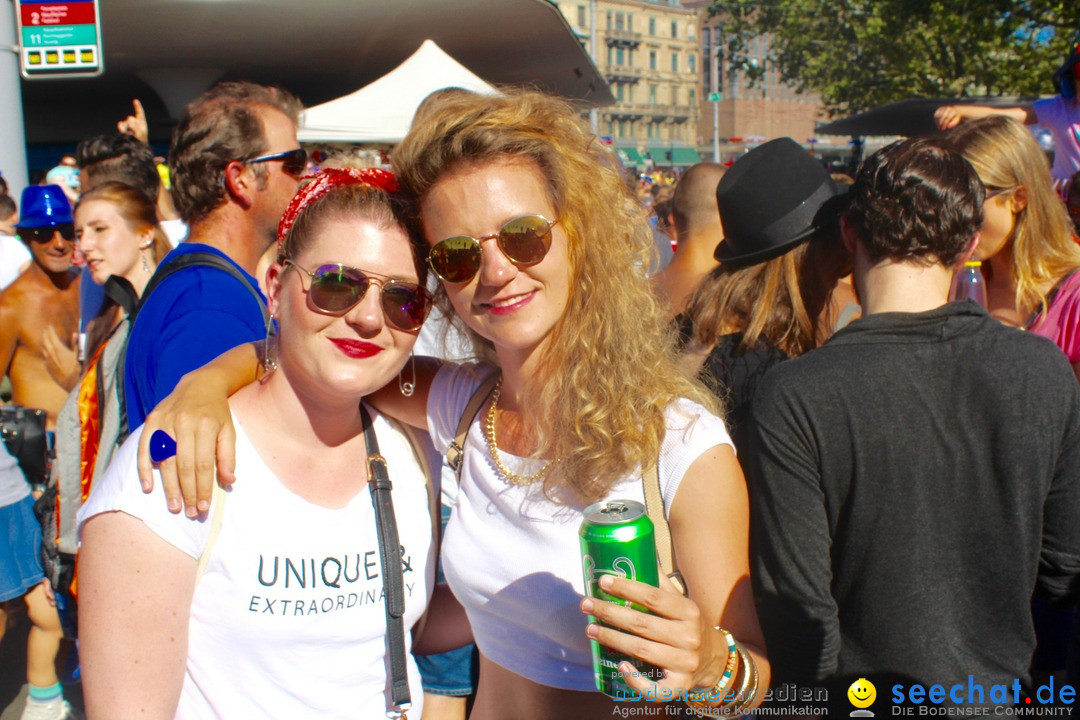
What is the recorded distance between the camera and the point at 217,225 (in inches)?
112

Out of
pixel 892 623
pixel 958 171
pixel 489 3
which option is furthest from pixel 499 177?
pixel 489 3

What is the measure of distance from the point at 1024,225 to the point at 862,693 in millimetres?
1817

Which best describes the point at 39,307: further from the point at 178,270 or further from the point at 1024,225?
the point at 1024,225

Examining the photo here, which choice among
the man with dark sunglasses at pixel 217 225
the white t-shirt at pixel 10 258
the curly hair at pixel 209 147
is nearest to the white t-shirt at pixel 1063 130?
the man with dark sunglasses at pixel 217 225

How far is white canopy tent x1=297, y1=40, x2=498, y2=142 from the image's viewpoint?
8.74 metres

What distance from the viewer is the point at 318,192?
1.95 meters

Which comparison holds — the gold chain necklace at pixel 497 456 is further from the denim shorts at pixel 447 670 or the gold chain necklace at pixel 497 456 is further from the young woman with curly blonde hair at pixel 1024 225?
the young woman with curly blonde hair at pixel 1024 225

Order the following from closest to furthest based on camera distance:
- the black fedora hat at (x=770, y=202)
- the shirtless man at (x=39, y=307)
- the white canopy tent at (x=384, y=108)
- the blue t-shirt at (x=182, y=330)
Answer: the blue t-shirt at (x=182, y=330)
the black fedora hat at (x=770, y=202)
the shirtless man at (x=39, y=307)
the white canopy tent at (x=384, y=108)

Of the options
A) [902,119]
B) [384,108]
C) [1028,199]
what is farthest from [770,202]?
[902,119]

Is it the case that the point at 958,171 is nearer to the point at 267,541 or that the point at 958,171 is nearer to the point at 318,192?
the point at 318,192

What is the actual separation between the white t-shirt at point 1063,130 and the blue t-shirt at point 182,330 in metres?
4.13

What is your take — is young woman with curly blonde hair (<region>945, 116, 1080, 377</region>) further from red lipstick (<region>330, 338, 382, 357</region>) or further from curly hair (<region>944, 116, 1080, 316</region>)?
red lipstick (<region>330, 338, 382, 357</region>)

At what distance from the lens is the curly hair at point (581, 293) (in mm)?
1830

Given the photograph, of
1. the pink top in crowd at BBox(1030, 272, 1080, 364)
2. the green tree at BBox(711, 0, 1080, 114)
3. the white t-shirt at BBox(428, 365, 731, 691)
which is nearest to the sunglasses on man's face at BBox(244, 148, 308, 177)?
the white t-shirt at BBox(428, 365, 731, 691)
